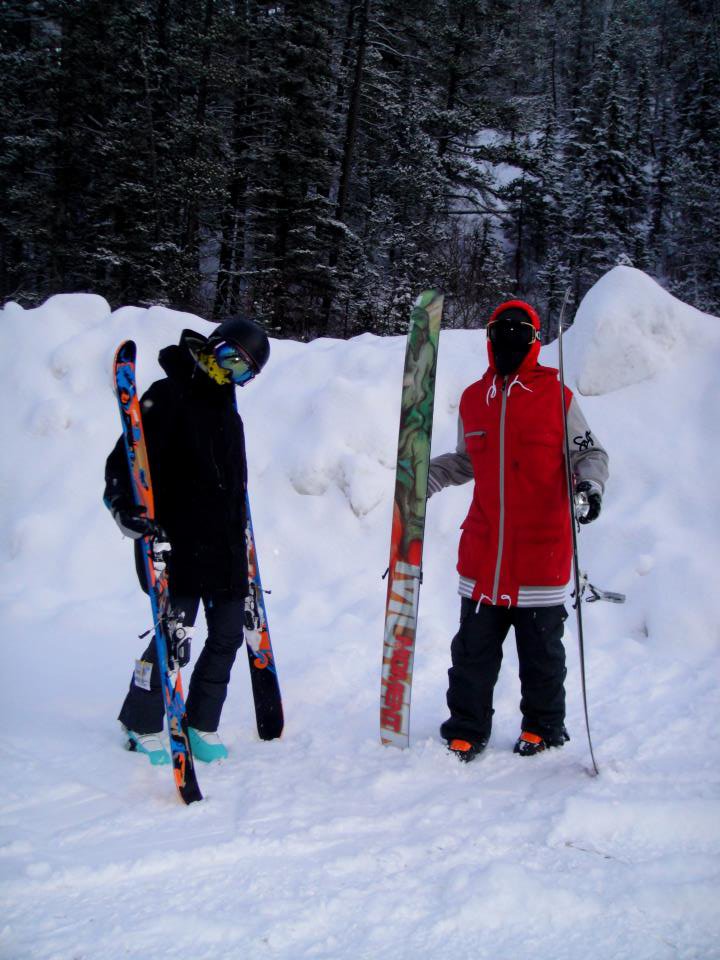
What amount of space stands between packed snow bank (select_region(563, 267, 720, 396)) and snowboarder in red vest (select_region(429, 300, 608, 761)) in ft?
11.9

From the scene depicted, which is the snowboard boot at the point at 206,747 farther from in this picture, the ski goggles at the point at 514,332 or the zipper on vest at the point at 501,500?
the ski goggles at the point at 514,332

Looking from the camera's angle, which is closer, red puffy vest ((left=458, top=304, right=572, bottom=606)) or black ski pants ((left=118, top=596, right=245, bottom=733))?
red puffy vest ((left=458, top=304, right=572, bottom=606))

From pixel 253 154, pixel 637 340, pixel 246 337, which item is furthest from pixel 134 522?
pixel 253 154

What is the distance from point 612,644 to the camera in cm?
421

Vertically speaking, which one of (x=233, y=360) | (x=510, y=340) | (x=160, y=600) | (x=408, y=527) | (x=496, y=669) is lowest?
(x=496, y=669)

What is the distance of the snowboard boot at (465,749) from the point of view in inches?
110

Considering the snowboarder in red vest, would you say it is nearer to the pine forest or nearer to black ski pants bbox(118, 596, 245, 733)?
black ski pants bbox(118, 596, 245, 733)

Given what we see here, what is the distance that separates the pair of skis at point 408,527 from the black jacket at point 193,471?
741 mm

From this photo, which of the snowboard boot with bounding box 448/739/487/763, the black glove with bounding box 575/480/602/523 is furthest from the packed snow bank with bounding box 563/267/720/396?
the snowboard boot with bounding box 448/739/487/763

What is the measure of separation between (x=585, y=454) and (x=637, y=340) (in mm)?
3897

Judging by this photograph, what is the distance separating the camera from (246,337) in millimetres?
2623

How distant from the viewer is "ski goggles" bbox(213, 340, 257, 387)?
2.61m

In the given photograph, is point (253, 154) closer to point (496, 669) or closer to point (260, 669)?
point (260, 669)

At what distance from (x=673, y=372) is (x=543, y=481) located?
4.00 meters
